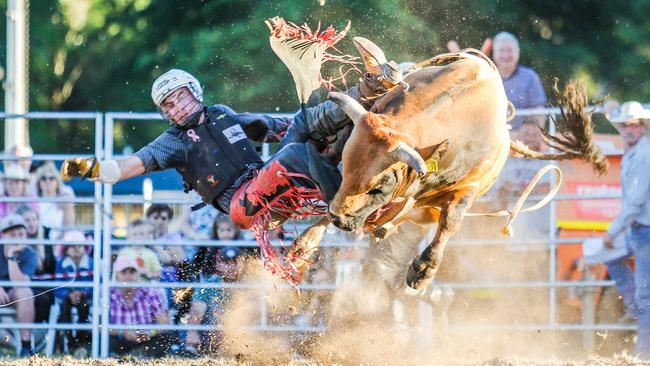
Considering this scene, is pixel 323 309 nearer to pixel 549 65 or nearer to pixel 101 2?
pixel 549 65

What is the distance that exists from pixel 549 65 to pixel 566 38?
540mm

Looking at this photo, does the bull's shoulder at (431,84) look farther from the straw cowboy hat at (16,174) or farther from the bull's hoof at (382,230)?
the straw cowboy hat at (16,174)

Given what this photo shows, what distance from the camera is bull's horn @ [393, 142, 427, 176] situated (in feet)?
17.5

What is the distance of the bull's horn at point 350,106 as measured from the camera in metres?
5.53

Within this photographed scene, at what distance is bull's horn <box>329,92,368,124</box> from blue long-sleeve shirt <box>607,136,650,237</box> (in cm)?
347

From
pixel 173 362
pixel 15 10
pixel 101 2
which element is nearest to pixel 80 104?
pixel 101 2

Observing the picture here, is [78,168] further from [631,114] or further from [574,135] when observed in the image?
[631,114]

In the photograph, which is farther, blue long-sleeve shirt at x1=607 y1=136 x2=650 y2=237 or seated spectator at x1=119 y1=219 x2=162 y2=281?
seated spectator at x1=119 y1=219 x2=162 y2=281

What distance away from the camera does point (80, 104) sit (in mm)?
15461

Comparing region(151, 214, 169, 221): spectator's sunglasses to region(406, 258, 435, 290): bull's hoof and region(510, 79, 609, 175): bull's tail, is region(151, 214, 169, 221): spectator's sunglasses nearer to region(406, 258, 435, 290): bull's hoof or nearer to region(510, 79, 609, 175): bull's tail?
region(510, 79, 609, 175): bull's tail

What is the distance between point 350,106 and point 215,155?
58.6 inches

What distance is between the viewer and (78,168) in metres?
6.50

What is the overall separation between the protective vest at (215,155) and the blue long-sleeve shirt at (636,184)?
291 centimetres

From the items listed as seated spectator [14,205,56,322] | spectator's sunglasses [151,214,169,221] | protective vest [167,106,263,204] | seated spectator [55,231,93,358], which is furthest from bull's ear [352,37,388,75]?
seated spectator [14,205,56,322]
